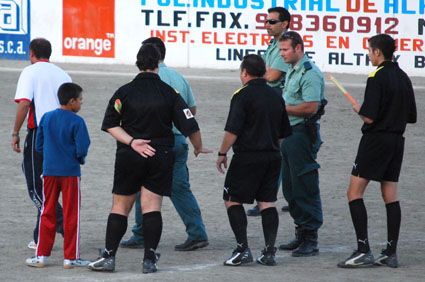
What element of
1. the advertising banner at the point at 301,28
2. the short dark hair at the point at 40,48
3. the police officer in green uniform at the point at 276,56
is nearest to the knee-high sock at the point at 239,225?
the police officer in green uniform at the point at 276,56

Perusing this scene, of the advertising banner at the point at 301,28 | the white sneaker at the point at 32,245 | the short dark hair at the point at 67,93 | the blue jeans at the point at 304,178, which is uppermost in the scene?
the advertising banner at the point at 301,28

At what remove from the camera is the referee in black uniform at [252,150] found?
22.2 ft

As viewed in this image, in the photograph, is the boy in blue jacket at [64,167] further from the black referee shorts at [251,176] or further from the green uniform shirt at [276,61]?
the green uniform shirt at [276,61]

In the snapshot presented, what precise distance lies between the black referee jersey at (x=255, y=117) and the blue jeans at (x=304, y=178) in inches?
20.0

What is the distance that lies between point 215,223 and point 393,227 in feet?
6.80

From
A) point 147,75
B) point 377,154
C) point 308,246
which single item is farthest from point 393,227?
point 147,75

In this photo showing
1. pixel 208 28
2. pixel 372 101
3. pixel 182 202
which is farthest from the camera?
pixel 208 28

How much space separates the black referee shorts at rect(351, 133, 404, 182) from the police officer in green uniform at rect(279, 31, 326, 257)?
2.02ft

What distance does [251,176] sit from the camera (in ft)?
22.4

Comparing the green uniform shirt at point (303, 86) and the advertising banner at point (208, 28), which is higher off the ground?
the advertising banner at point (208, 28)

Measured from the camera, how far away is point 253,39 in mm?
21578

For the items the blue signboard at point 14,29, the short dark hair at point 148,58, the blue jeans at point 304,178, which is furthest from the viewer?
the blue signboard at point 14,29

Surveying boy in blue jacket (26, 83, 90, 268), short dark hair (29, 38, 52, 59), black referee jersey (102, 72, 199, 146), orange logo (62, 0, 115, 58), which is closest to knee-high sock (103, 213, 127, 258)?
boy in blue jacket (26, 83, 90, 268)

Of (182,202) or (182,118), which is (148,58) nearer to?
(182,118)
